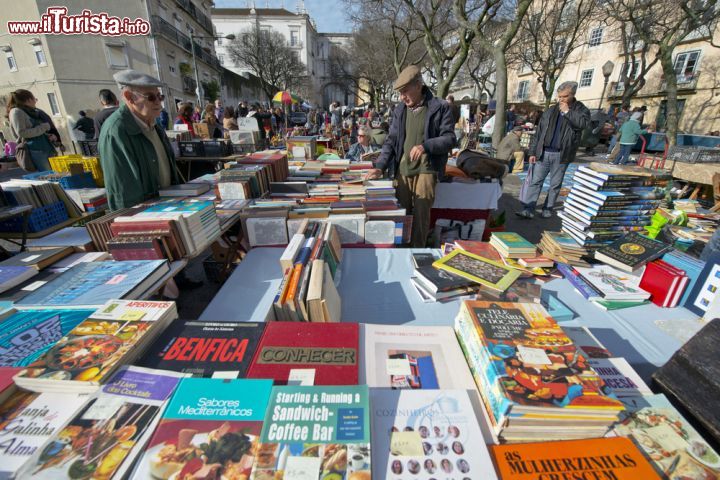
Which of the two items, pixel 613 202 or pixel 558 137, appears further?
pixel 558 137

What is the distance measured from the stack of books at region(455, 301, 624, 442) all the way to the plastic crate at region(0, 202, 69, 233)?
4770 millimetres

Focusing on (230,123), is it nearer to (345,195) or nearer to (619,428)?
(345,195)

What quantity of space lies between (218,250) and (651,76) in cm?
3040

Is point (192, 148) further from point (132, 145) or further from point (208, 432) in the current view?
point (208, 432)

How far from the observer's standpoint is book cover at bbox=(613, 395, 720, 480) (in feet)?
2.92

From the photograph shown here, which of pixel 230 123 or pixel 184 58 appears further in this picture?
pixel 184 58

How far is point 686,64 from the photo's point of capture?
1903cm

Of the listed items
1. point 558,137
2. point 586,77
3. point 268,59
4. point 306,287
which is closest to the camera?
point 306,287

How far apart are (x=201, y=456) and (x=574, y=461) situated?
1054mm

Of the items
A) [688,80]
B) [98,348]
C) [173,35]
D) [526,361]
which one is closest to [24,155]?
[98,348]

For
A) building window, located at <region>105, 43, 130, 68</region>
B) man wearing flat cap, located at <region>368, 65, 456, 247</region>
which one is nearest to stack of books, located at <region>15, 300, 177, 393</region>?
man wearing flat cap, located at <region>368, 65, 456, 247</region>

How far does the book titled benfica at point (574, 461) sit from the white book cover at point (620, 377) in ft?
1.02

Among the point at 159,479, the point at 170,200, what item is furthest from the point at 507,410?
the point at 170,200

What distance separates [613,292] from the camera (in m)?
1.86
